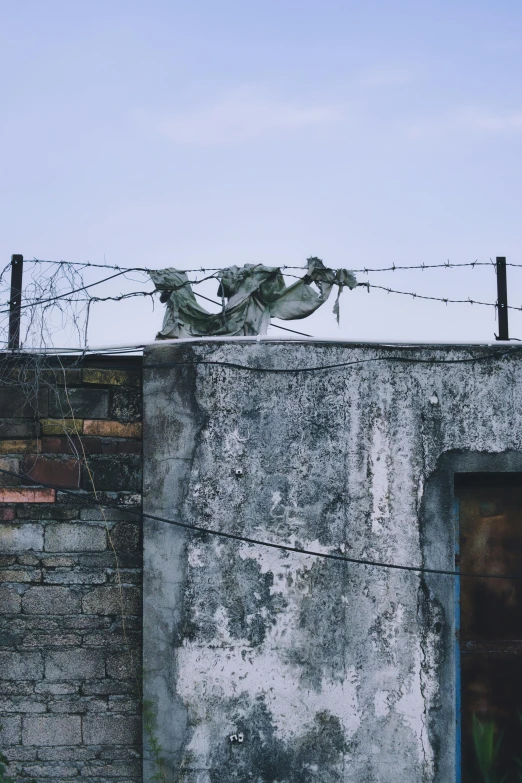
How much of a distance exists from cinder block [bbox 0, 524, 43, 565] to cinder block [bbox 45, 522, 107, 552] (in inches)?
1.9

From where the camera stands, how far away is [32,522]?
4223mm

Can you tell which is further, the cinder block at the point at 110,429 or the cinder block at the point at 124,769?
the cinder block at the point at 110,429

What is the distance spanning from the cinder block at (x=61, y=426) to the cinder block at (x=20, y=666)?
1.18m

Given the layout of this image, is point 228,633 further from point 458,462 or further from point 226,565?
point 458,462

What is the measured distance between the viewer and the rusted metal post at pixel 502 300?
4.50 meters

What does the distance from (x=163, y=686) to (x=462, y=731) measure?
5.57 feet

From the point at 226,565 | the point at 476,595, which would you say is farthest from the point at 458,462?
the point at 226,565

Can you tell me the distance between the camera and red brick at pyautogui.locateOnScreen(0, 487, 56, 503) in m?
4.24

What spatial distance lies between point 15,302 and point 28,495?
3.51 ft

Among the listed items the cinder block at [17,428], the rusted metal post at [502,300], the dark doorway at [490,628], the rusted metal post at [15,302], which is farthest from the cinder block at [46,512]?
the rusted metal post at [502,300]

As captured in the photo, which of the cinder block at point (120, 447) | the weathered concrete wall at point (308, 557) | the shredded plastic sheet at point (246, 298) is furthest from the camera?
the shredded plastic sheet at point (246, 298)

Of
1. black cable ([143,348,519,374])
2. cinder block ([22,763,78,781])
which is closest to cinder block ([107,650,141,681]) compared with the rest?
cinder block ([22,763,78,781])

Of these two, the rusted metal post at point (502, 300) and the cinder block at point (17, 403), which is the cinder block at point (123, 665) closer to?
the cinder block at point (17, 403)

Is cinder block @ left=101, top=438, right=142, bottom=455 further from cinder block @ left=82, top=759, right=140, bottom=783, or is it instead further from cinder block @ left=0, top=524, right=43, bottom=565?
cinder block @ left=82, top=759, right=140, bottom=783
